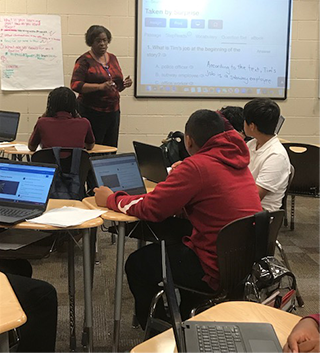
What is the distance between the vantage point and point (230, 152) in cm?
239

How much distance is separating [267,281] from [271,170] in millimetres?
1059

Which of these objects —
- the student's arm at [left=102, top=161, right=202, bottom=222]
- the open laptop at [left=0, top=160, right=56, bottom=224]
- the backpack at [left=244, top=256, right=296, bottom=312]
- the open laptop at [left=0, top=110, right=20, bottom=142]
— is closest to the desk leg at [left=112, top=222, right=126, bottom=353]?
the student's arm at [left=102, top=161, right=202, bottom=222]

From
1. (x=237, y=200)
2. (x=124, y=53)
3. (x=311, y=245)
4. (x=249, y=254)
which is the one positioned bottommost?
(x=311, y=245)

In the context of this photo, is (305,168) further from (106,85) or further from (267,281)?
(267,281)

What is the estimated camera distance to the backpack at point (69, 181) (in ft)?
11.1

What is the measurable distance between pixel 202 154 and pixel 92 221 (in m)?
0.56

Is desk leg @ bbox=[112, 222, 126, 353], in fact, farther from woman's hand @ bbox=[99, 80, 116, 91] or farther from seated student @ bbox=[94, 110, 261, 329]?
woman's hand @ bbox=[99, 80, 116, 91]

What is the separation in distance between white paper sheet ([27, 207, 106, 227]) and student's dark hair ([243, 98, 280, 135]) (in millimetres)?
1158

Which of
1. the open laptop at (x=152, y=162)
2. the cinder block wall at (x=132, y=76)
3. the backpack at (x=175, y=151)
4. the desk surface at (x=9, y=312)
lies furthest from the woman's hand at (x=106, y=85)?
the desk surface at (x=9, y=312)

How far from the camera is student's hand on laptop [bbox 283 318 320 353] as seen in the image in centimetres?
125

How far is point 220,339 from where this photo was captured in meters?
1.26

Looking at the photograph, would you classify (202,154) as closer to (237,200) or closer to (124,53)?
(237,200)

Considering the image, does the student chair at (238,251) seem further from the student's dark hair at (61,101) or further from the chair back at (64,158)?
the student's dark hair at (61,101)

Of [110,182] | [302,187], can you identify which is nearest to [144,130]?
[302,187]
